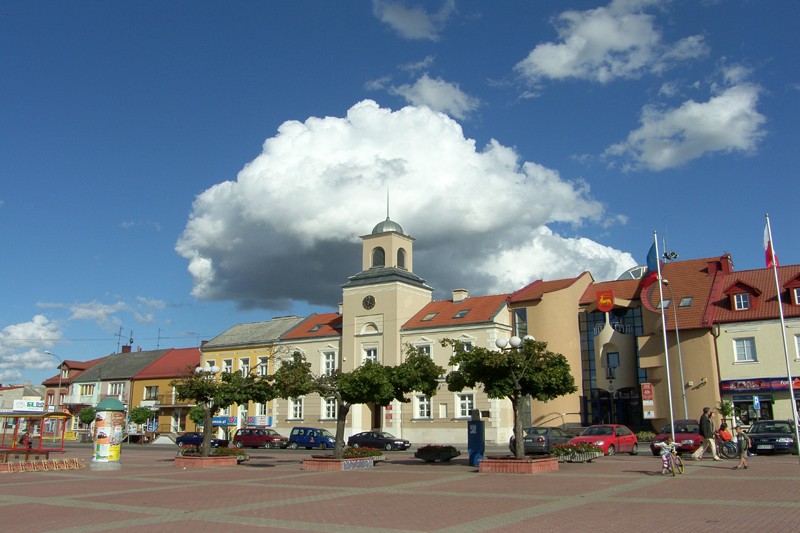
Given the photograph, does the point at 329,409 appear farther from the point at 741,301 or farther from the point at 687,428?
the point at 687,428

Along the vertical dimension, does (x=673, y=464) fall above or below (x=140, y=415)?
below

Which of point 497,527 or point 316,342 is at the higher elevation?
point 316,342

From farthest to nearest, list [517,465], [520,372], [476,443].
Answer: [476,443], [520,372], [517,465]

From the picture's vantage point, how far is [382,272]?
54.5m

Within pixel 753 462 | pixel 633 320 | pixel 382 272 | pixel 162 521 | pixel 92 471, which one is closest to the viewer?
pixel 162 521

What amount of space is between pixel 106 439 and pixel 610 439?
20.1 m

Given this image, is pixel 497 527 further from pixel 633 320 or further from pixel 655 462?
pixel 633 320

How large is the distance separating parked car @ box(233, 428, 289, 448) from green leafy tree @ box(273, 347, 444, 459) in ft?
62.6

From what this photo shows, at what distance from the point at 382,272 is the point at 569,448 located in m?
31.1

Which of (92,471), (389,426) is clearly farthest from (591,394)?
(92,471)

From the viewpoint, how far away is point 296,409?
5675 cm

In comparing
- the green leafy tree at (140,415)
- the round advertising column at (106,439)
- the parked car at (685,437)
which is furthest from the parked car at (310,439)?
the parked car at (685,437)

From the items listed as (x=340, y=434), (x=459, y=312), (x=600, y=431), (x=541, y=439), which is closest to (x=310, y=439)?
(x=459, y=312)

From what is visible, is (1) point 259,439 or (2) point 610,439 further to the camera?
(1) point 259,439
